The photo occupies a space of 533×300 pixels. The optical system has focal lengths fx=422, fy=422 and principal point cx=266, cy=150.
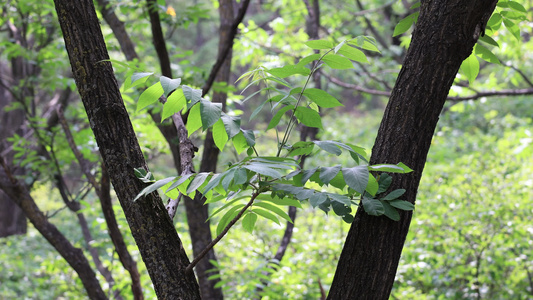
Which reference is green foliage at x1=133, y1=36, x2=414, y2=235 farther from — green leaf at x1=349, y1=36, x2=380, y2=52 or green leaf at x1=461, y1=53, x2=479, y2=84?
green leaf at x1=461, y1=53, x2=479, y2=84

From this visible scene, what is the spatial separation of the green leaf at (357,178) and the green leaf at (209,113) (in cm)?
35

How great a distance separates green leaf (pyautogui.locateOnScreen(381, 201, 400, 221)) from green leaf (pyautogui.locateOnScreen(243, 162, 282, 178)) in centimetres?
37

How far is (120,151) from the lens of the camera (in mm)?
1237

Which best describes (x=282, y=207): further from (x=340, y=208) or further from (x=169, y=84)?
(x=169, y=84)

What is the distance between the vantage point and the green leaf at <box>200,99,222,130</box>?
1.04 m

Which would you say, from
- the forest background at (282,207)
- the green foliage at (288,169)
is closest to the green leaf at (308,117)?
the green foliage at (288,169)

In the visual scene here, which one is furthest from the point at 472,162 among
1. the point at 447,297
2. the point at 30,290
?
the point at 30,290

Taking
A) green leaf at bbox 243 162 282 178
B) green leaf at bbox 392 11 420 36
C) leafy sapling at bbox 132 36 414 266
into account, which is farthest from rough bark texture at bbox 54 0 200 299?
green leaf at bbox 392 11 420 36

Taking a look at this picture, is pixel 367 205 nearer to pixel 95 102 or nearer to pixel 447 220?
pixel 95 102

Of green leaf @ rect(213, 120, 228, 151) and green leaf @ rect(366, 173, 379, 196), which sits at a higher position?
green leaf @ rect(213, 120, 228, 151)

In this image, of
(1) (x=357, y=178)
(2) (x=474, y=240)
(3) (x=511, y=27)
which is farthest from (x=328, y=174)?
(2) (x=474, y=240)

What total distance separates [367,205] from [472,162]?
5.50m

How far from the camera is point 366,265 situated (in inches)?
47.7

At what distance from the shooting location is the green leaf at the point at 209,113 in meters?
1.04
